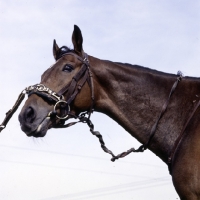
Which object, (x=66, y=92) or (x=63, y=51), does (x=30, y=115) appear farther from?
(x=63, y=51)

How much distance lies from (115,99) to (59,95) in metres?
1.11

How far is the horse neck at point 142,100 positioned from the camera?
8664mm

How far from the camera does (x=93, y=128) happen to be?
951 centimetres

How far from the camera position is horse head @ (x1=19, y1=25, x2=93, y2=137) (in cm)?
871

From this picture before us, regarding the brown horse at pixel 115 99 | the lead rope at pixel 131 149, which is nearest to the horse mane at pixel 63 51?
the brown horse at pixel 115 99

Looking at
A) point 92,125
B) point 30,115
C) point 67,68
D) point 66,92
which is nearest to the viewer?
point 30,115

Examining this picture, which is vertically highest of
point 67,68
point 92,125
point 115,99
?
Answer: point 67,68

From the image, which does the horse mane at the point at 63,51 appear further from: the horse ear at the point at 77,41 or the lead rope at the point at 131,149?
the lead rope at the point at 131,149

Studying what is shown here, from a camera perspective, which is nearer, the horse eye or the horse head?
the horse head

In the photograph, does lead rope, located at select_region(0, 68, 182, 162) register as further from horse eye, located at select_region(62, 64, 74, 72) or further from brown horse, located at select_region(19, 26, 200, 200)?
horse eye, located at select_region(62, 64, 74, 72)

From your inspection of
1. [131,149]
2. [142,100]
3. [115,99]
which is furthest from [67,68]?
[131,149]

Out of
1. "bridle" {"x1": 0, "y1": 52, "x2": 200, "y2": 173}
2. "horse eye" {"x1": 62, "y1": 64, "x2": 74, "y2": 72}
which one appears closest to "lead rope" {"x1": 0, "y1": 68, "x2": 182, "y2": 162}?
"bridle" {"x1": 0, "y1": 52, "x2": 200, "y2": 173}

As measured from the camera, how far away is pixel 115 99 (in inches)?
360

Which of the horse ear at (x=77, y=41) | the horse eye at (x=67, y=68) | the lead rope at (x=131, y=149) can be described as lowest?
the lead rope at (x=131, y=149)
